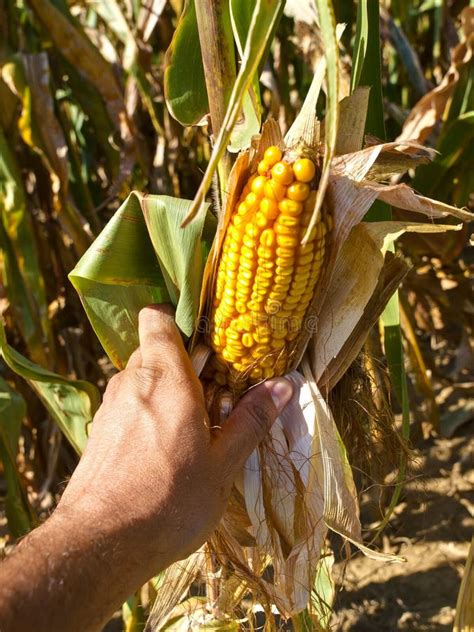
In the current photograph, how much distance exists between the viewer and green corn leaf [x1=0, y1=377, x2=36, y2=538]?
152 cm

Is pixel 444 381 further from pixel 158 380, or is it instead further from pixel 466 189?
pixel 158 380

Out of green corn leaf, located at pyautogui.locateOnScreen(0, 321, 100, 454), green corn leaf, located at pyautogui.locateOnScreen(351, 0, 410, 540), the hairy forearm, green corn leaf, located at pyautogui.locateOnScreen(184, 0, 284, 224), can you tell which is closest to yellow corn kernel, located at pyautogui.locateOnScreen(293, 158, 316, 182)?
green corn leaf, located at pyautogui.locateOnScreen(184, 0, 284, 224)

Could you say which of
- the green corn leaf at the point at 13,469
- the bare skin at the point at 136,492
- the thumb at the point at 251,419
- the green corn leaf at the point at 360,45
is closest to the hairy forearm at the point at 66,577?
the bare skin at the point at 136,492

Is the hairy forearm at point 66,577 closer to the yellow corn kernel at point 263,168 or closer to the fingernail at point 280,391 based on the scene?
the fingernail at point 280,391

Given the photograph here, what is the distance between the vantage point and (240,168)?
80 centimetres

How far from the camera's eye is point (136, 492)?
79 centimetres

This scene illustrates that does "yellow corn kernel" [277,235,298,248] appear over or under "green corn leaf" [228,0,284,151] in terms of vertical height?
under

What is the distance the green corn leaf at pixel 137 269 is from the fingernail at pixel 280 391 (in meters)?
0.13

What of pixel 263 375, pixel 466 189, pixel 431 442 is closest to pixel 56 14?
pixel 466 189

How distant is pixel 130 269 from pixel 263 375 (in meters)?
0.23

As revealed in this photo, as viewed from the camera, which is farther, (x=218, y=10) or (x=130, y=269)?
(x=130, y=269)

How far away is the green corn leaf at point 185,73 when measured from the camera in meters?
0.99

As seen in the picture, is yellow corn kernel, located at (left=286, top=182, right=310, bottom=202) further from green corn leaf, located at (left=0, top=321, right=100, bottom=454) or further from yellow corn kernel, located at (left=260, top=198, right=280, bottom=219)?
green corn leaf, located at (left=0, top=321, right=100, bottom=454)

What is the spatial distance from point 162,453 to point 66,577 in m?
0.18
